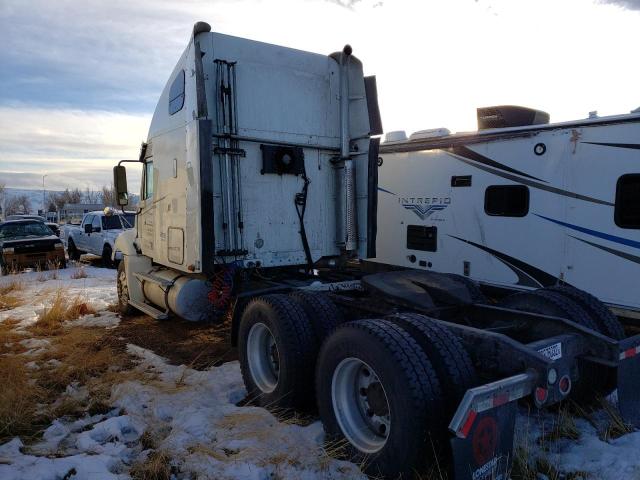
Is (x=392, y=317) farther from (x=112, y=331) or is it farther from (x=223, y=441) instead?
(x=112, y=331)

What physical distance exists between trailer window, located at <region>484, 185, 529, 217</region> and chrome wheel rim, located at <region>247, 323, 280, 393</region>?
417 cm

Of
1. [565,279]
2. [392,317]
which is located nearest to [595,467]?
[392,317]

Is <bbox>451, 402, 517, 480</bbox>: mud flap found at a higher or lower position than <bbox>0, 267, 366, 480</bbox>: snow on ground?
higher

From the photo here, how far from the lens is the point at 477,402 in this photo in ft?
8.29

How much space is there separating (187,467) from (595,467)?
262cm

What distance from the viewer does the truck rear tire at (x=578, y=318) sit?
3.76 meters

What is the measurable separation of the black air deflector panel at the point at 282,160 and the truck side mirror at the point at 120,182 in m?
2.98

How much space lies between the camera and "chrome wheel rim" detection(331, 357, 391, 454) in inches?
127

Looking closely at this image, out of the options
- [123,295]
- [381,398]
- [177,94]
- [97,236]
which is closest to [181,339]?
[123,295]

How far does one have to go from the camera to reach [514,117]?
7.22m

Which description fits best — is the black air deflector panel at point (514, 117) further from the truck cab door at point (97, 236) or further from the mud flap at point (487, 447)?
the truck cab door at point (97, 236)

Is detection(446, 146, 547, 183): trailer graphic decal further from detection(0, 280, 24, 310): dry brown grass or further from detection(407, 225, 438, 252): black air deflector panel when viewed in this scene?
detection(0, 280, 24, 310): dry brown grass

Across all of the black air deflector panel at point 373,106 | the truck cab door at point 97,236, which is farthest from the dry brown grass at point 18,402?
the truck cab door at point 97,236

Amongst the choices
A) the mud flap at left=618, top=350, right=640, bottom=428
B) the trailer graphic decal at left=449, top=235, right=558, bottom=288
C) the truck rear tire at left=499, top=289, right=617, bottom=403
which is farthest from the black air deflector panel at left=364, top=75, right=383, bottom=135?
the mud flap at left=618, top=350, right=640, bottom=428
